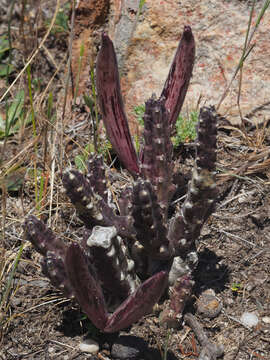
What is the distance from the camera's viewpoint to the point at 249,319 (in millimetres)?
2340

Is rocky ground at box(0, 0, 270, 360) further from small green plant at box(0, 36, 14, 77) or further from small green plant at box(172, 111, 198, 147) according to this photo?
small green plant at box(0, 36, 14, 77)

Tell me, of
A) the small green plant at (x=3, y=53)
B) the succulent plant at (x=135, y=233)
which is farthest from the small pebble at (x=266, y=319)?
the small green plant at (x=3, y=53)

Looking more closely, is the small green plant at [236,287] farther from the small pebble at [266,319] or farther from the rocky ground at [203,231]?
the small pebble at [266,319]

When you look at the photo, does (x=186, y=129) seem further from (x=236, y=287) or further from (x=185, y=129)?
(x=236, y=287)

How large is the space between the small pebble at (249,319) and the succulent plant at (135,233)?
350 millimetres

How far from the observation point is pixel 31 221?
6.66ft

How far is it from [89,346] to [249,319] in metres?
0.76

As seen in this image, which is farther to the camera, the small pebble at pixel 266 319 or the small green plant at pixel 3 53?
the small green plant at pixel 3 53

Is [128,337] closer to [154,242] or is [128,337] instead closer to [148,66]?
[154,242]

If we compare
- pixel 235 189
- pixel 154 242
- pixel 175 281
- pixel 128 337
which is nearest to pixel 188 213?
pixel 154 242

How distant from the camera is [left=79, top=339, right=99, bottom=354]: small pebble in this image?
2.21 m

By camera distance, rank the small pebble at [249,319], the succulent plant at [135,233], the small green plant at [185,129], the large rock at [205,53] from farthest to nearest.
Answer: the large rock at [205,53]
the small green plant at [185,129]
the small pebble at [249,319]
the succulent plant at [135,233]

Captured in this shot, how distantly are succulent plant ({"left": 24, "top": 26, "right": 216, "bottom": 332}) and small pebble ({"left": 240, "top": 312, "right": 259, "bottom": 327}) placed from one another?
1.15 ft

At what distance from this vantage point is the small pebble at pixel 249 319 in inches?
91.4
